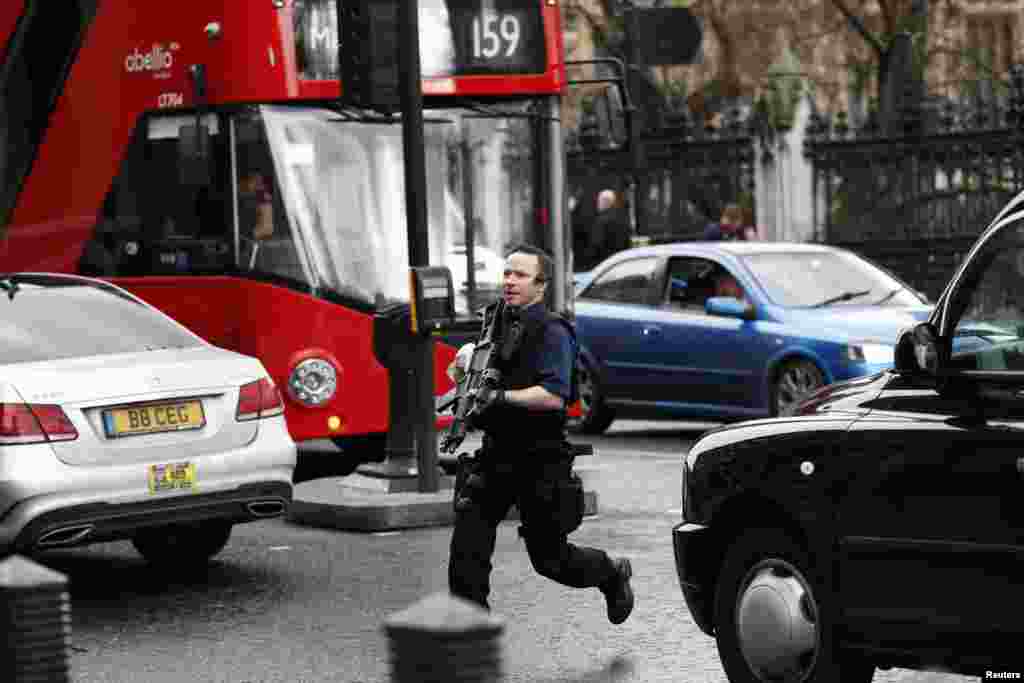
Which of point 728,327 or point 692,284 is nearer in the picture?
point 728,327

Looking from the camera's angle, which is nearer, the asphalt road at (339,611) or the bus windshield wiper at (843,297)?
the asphalt road at (339,611)

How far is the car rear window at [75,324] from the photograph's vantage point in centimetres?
985

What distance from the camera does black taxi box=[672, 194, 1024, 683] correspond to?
6.17m

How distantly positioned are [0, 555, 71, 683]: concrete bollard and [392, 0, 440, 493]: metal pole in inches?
292

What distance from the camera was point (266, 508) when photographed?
9.89 metres

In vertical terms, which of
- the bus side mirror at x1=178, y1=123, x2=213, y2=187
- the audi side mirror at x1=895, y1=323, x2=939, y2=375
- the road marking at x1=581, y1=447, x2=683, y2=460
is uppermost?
the bus side mirror at x1=178, y1=123, x2=213, y2=187

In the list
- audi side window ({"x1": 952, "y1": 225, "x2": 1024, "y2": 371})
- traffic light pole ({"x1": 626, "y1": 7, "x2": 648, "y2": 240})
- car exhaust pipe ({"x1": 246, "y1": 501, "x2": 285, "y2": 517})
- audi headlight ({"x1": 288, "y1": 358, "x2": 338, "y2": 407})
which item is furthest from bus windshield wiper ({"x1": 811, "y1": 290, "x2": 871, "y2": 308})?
audi side window ({"x1": 952, "y1": 225, "x2": 1024, "y2": 371})

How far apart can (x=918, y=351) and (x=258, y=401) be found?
171 inches

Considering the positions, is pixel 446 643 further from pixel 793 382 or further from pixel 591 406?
pixel 591 406

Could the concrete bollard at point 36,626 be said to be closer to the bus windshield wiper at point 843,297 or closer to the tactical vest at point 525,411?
the tactical vest at point 525,411

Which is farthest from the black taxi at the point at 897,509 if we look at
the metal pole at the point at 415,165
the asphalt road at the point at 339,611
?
the metal pole at the point at 415,165

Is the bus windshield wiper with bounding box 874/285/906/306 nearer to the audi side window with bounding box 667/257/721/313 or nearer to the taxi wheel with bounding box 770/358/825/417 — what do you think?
the taxi wheel with bounding box 770/358/825/417

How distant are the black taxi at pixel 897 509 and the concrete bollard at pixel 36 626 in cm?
270

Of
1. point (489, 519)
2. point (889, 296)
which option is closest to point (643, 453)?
point (889, 296)
